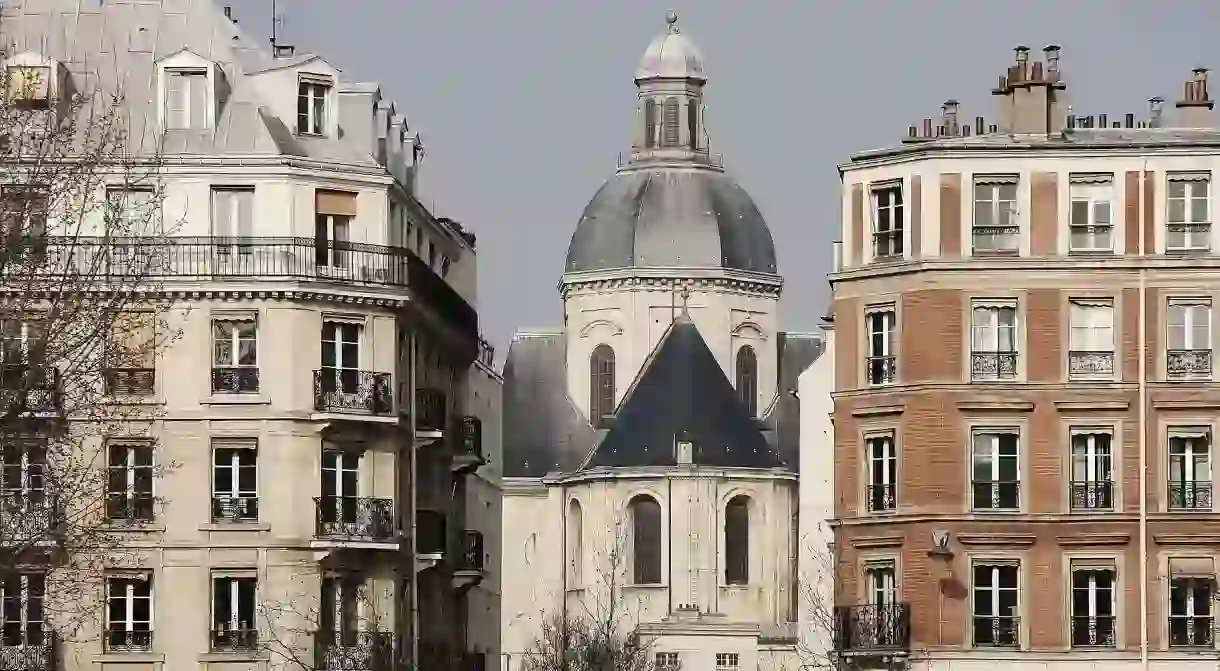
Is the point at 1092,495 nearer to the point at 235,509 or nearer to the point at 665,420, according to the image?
the point at 235,509

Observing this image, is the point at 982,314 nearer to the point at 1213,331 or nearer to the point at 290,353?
the point at 1213,331

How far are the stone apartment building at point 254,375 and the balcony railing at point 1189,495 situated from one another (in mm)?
14582

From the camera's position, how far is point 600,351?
14038 cm

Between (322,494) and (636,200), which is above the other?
(636,200)

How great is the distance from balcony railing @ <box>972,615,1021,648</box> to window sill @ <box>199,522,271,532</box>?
521 inches

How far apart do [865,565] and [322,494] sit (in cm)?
1035

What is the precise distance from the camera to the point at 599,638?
100000mm

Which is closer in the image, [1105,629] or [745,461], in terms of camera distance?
[1105,629]

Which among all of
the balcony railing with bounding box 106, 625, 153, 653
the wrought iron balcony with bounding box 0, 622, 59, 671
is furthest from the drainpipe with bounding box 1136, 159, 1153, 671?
the wrought iron balcony with bounding box 0, 622, 59, 671

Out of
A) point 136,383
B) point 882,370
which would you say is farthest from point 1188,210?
point 136,383

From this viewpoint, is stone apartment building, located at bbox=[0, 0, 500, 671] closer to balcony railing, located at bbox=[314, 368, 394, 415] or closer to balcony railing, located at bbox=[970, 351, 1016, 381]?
balcony railing, located at bbox=[314, 368, 394, 415]

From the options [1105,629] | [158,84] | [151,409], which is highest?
[158,84]

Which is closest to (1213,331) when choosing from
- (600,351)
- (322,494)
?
(322,494)

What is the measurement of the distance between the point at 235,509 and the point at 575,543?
68645mm
